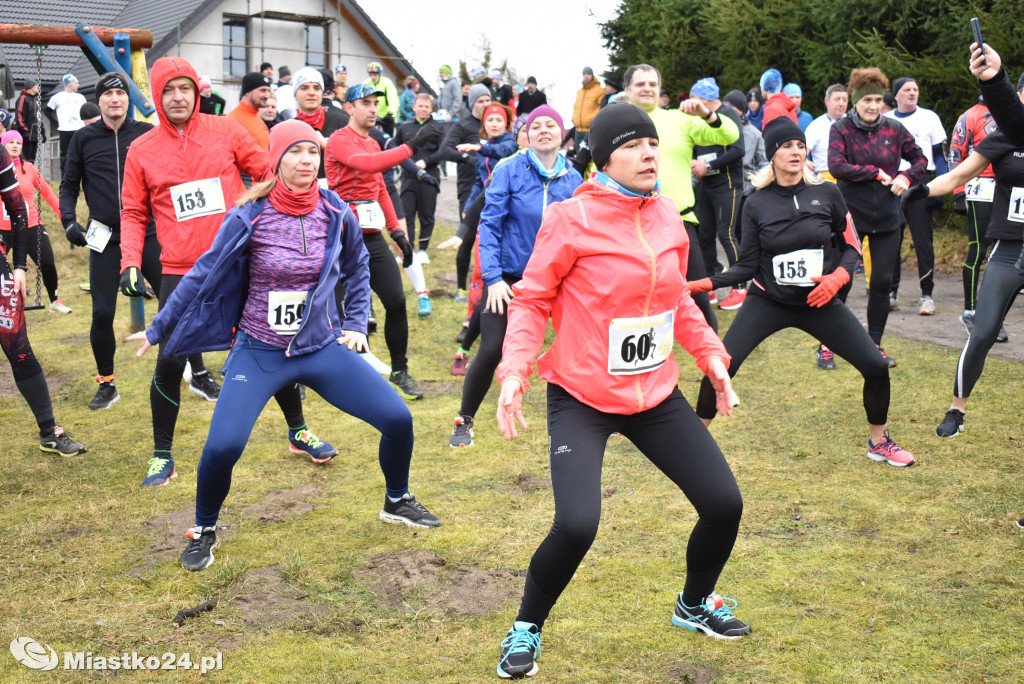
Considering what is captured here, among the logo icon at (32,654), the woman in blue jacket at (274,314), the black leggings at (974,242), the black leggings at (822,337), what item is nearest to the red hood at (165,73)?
the woman in blue jacket at (274,314)

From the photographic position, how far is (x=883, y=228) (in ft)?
26.8

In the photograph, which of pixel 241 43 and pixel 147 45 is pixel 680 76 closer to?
pixel 147 45

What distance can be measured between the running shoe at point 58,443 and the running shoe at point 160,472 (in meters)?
0.92

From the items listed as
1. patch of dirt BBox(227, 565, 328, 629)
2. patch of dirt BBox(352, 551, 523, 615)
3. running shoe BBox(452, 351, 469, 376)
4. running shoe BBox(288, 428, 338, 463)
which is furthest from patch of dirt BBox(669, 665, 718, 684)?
running shoe BBox(452, 351, 469, 376)

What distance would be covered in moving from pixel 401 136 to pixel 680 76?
7387 mm

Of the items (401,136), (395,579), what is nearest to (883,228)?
(395,579)

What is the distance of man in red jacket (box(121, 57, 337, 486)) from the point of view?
19.7ft

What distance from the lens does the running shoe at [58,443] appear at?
6797mm

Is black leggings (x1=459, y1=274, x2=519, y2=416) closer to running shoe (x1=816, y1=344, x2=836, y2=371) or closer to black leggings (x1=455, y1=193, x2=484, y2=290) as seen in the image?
black leggings (x1=455, y1=193, x2=484, y2=290)

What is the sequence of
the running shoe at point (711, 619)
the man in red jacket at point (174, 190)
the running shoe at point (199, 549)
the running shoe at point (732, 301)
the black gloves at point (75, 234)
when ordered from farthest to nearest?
the running shoe at point (732, 301), the black gloves at point (75, 234), the man in red jacket at point (174, 190), the running shoe at point (199, 549), the running shoe at point (711, 619)

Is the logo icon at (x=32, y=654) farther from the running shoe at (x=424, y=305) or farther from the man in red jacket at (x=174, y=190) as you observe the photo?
the running shoe at (x=424, y=305)

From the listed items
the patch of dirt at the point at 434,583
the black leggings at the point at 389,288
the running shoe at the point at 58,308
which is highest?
the black leggings at the point at 389,288

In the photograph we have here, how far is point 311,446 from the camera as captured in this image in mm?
6668

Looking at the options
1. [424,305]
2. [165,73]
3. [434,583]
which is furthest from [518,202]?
[424,305]
